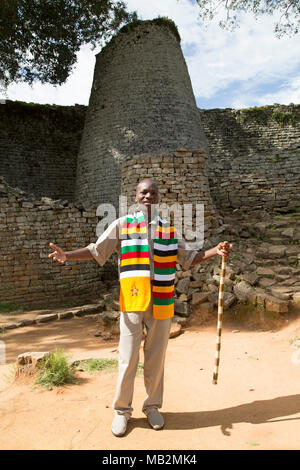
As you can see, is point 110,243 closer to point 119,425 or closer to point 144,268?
point 144,268

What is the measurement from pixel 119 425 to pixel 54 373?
1.21 metres

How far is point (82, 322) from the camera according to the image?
7.02 m

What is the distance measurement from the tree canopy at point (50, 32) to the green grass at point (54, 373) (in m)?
10.9

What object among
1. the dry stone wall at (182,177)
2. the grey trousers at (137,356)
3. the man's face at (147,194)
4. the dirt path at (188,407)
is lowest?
the dirt path at (188,407)

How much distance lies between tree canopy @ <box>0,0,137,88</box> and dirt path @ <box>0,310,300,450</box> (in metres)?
11.3

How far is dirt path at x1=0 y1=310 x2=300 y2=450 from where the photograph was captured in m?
2.29

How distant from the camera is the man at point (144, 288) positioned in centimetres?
245

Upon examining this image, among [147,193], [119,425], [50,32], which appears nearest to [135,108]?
[50,32]

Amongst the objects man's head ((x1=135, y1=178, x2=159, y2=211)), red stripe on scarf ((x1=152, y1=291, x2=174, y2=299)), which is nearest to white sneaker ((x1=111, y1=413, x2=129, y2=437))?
red stripe on scarf ((x1=152, y1=291, x2=174, y2=299))

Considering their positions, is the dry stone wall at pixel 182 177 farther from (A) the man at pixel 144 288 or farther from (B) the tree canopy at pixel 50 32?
(B) the tree canopy at pixel 50 32

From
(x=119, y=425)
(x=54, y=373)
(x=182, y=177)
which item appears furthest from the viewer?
(x=182, y=177)

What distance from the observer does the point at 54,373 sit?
11.0 ft

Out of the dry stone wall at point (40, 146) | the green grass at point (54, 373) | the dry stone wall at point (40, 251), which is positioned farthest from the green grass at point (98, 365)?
the dry stone wall at point (40, 146)
